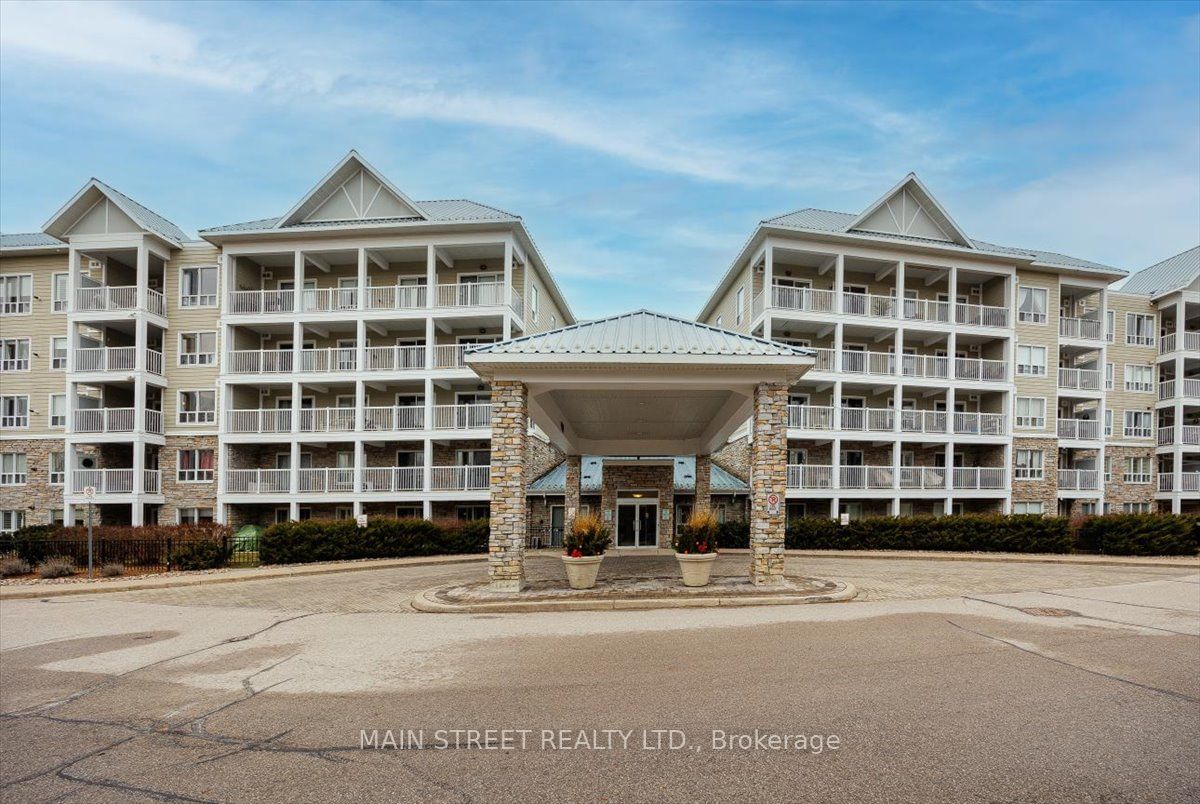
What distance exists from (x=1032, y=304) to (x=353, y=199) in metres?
32.4

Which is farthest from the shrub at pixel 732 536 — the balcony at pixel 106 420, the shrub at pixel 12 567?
the balcony at pixel 106 420

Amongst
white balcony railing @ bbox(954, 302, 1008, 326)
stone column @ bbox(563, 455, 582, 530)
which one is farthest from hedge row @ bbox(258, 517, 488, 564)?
white balcony railing @ bbox(954, 302, 1008, 326)

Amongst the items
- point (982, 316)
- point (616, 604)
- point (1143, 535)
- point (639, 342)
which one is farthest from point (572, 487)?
point (982, 316)

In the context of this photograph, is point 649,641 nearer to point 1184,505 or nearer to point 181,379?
point 181,379

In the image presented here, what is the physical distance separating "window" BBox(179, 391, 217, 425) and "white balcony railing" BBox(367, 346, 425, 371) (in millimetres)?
7934

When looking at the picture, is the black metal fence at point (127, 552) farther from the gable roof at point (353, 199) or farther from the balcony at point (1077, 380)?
the balcony at point (1077, 380)

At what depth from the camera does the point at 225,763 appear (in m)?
5.43

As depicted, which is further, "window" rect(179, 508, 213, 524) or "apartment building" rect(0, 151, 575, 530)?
"window" rect(179, 508, 213, 524)

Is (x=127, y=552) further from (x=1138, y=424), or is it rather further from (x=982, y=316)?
(x=1138, y=424)

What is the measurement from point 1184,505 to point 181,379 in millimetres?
51719

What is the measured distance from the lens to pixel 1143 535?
Answer: 23.9 metres

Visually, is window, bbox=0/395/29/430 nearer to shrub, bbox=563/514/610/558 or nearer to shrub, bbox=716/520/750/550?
shrub, bbox=563/514/610/558

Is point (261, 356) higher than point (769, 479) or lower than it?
higher

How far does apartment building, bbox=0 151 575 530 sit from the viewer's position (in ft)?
96.9
